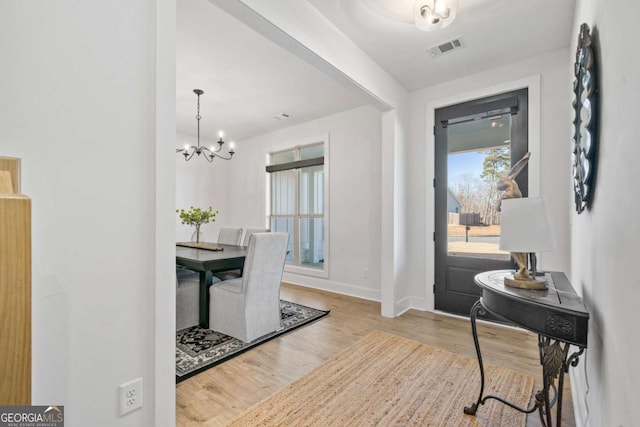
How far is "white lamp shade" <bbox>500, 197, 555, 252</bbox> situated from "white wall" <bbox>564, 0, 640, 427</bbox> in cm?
18

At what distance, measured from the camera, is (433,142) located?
3.52m

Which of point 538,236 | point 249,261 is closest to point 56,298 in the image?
point 249,261

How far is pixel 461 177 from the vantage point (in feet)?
10.9

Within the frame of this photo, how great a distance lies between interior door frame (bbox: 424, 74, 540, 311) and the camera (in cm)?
286

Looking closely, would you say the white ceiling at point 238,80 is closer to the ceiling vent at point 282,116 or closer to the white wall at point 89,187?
the ceiling vent at point 282,116

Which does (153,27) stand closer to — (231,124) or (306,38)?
(306,38)

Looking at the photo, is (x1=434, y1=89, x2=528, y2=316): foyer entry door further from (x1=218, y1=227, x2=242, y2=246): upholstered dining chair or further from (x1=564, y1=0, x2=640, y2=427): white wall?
(x1=218, y1=227, x2=242, y2=246): upholstered dining chair

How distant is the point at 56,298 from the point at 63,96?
2.53ft

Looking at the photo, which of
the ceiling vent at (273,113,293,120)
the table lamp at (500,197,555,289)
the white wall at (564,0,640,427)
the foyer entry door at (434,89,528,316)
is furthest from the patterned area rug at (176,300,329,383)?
the ceiling vent at (273,113,293,120)

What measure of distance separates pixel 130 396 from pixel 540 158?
12.0 feet

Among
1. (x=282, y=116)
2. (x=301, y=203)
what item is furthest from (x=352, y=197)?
(x=282, y=116)

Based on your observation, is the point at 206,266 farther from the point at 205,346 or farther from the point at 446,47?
the point at 446,47

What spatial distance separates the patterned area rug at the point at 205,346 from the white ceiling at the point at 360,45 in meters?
2.70

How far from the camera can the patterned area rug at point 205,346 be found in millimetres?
2207
